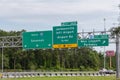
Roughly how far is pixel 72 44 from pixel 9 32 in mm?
80382

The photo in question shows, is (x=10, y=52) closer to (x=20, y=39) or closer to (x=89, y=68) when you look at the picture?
(x=89, y=68)

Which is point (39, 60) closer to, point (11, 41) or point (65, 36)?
point (11, 41)

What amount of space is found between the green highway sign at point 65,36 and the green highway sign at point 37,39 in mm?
1030

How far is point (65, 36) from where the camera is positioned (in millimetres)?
56094

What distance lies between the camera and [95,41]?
192 ft

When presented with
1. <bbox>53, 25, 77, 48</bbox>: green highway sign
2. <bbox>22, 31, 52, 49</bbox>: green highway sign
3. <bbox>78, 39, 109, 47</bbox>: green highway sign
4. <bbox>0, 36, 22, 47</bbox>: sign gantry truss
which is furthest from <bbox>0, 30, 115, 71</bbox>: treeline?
<bbox>53, 25, 77, 48</bbox>: green highway sign

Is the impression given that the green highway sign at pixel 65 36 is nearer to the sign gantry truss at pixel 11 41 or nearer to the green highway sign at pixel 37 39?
the green highway sign at pixel 37 39

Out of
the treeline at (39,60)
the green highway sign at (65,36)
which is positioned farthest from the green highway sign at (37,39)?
the treeline at (39,60)

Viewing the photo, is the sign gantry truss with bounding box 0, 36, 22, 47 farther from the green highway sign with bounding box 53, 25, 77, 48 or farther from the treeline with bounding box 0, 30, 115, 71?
the treeline with bounding box 0, 30, 115, 71

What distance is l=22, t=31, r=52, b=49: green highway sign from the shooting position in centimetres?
5809

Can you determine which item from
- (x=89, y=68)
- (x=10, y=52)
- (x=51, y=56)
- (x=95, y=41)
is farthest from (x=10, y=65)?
(x=95, y=41)

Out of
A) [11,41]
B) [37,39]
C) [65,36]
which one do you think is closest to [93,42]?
[65,36]

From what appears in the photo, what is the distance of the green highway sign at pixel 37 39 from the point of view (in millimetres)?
58094

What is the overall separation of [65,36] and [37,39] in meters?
4.81
